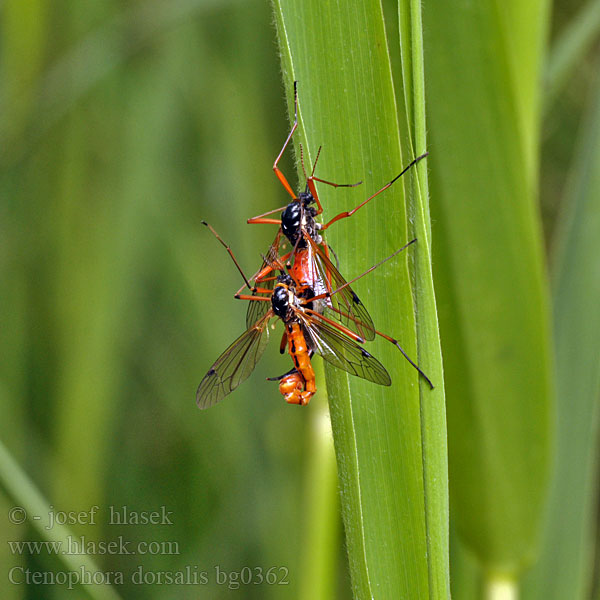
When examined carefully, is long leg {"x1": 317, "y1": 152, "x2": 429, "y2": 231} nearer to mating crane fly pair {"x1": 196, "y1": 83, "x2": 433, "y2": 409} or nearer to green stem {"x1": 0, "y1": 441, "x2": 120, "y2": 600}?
mating crane fly pair {"x1": 196, "y1": 83, "x2": 433, "y2": 409}

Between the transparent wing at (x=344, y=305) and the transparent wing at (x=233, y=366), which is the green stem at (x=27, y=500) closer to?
the transparent wing at (x=233, y=366)

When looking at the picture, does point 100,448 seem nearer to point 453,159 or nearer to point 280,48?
point 453,159

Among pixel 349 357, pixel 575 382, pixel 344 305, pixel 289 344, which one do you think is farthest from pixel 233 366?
pixel 575 382

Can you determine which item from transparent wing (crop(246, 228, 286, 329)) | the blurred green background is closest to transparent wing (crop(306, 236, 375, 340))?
transparent wing (crop(246, 228, 286, 329))

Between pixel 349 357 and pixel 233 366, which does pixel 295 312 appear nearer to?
pixel 233 366

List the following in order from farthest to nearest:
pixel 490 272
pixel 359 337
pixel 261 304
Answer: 1. pixel 261 304
2. pixel 490 272
3. pixel 359 337

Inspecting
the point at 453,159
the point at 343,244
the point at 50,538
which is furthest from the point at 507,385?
the point at 50,538
